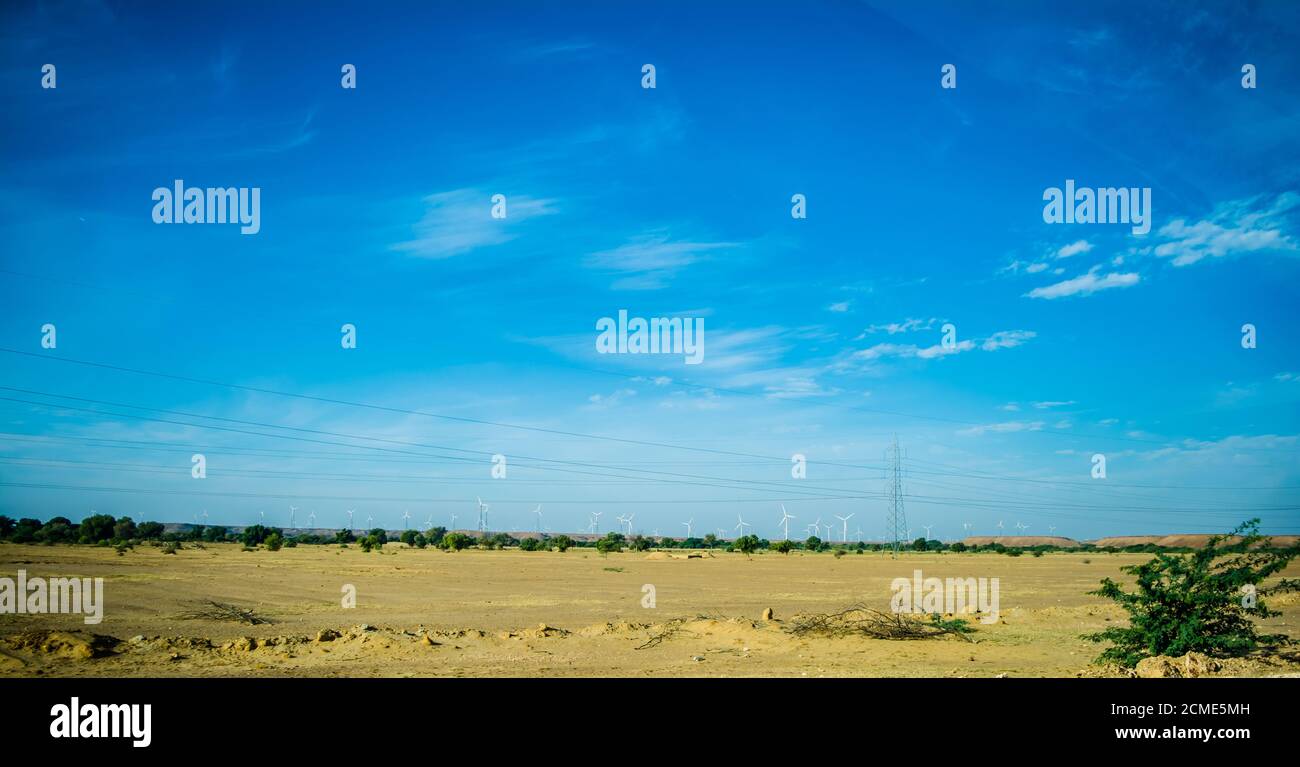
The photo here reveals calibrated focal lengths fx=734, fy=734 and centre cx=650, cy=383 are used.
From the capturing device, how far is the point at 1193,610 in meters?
14.9

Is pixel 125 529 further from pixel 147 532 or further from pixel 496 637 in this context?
pixel 496 637

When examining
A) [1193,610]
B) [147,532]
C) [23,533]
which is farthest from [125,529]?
[1193,610]

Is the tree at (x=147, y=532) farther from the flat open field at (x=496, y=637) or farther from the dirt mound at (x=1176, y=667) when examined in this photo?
the dirt mound at (x=1176, y=667)

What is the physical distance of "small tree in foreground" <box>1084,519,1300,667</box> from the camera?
1443 centimetres

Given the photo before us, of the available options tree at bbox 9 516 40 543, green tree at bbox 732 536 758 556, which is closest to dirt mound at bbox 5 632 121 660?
tree at bbox 9 516 40 543

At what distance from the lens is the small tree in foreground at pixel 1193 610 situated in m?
14.4

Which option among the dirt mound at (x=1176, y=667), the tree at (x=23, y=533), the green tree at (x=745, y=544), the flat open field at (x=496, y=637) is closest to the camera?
the dirt mound at (x=1176, y=667)

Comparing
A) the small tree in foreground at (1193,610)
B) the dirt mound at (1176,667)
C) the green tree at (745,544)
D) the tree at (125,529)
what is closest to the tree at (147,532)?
the tree at (125,529)

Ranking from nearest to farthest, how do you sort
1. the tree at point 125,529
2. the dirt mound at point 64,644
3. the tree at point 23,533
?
the dirt mound at point 64,644 < the tree at point 23,533 < the tree at point 125,529
